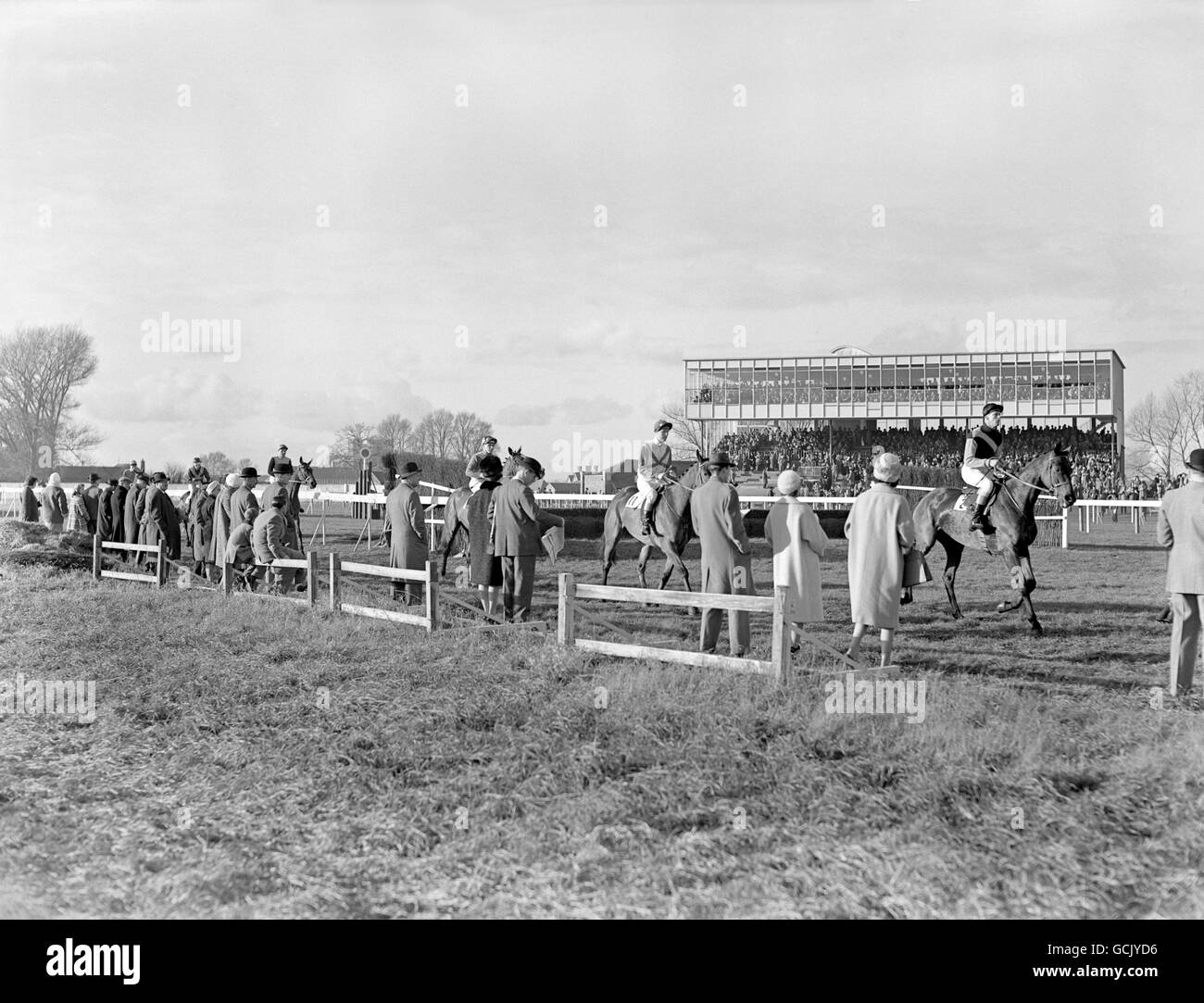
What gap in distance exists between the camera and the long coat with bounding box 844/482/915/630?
919 cm

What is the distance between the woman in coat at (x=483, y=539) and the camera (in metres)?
12.5

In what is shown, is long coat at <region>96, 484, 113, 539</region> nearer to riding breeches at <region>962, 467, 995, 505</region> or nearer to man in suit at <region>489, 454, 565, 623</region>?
man in suit at <region>489, 454, 565, 623</region>

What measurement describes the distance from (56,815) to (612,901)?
3.35 metres

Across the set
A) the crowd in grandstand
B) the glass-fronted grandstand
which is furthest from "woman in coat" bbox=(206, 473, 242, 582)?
the glass-fronted grandstand

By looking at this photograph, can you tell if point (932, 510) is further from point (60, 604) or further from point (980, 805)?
point (60, 604)

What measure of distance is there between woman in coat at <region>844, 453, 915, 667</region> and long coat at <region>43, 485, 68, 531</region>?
69.8ft

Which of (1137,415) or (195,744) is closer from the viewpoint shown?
(195,744)

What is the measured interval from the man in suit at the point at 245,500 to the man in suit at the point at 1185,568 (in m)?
11.1

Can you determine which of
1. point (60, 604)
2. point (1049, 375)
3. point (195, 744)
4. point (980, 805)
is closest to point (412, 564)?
point (60, 604)

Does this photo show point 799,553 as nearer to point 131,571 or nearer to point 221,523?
point 221,523

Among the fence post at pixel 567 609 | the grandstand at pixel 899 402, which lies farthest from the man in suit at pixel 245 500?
the grandstand at pixel 899 402

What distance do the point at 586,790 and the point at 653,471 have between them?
875 centimetres

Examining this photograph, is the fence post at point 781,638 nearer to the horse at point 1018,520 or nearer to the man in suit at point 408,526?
the horse at point 1018,520

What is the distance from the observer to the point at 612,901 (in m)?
4.82
